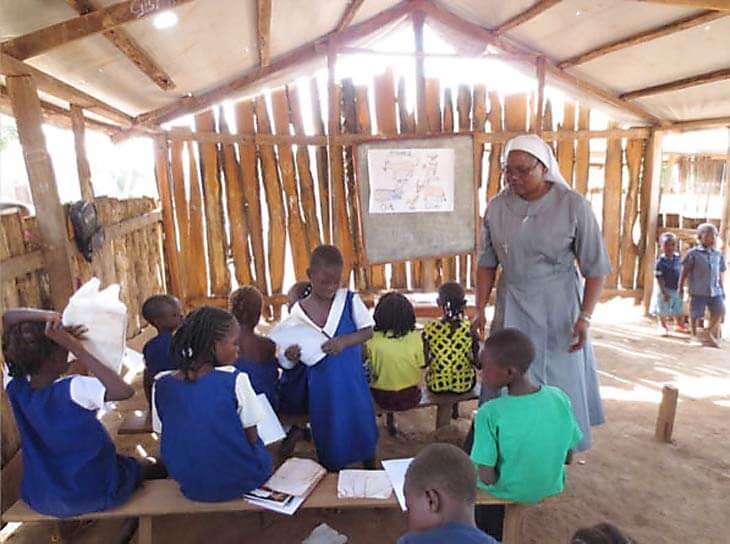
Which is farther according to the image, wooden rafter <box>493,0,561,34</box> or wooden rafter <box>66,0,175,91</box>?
wooden rafter <box>493,0,561,34</box>

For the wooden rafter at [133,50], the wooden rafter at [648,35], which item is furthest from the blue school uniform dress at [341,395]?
the wooden rafter at [648,35]

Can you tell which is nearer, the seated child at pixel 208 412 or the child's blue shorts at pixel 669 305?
the seated child at pixel 208 412

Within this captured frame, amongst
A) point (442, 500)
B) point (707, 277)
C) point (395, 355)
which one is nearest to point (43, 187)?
point (395, 355)

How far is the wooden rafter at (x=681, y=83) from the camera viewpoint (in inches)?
181

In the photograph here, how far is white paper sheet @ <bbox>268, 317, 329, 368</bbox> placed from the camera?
8.54 feet

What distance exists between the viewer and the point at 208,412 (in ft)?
6.76

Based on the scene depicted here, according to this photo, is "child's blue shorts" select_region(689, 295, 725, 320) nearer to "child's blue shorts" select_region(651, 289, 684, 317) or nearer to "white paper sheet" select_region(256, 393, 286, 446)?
"child's blue shorts" select_region(651, 289, 684, 317)

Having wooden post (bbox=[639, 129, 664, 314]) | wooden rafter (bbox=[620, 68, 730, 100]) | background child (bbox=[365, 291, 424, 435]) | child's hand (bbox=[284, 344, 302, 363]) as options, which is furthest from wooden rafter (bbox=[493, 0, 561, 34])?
child's hand (bbox=[284, 344, 302, 363])

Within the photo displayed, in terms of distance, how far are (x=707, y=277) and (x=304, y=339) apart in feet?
17.2

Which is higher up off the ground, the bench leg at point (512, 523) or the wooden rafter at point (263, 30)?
the wooden rafter at point (263, 30)

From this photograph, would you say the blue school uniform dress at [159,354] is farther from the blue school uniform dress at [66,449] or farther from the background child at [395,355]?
the background child at [395,355]

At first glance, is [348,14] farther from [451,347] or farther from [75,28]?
[451,347]

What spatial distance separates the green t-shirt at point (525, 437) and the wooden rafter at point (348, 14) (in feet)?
12.4

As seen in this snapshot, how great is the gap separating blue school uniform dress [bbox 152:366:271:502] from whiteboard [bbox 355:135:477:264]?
11.6 feet
